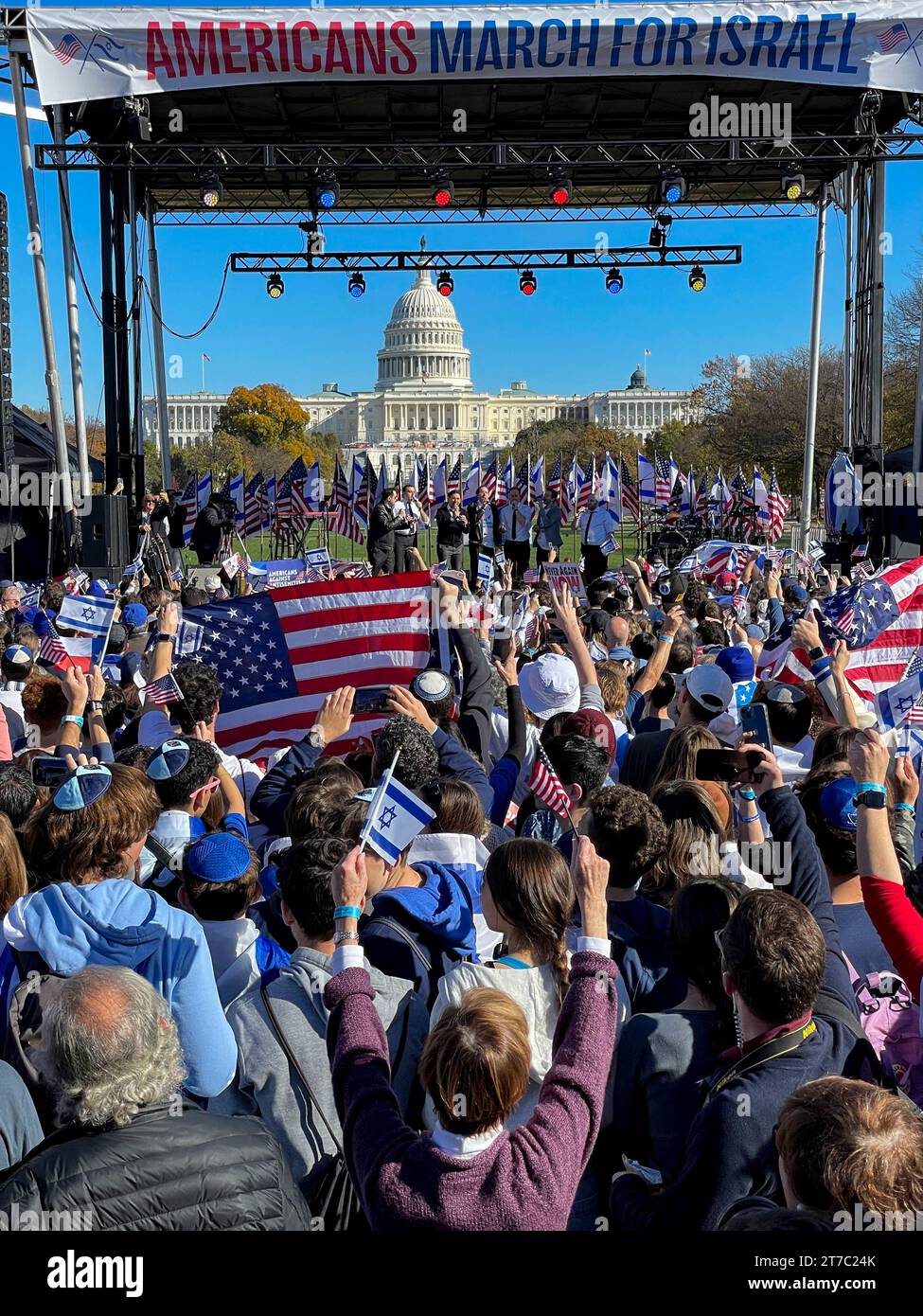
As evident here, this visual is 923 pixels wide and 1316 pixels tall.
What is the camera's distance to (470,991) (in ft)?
8.02

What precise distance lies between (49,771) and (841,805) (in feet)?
9.51

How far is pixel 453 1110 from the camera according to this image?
225 centimetres

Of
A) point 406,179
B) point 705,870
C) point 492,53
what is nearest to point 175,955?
point 705,870

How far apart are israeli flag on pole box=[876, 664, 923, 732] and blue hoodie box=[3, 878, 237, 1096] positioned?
3.47m

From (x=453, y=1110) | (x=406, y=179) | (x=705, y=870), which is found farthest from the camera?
(x=406, y=179)

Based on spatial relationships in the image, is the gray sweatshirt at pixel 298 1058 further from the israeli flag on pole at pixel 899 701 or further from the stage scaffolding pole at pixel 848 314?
the stage scaffolding pole at pixel 848 314

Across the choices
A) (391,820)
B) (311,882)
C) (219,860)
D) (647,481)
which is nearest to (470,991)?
(391,820)

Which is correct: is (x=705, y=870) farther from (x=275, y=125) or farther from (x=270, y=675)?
(x=275, y=125)

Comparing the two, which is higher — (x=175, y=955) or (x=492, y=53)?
(x=492, y=53)

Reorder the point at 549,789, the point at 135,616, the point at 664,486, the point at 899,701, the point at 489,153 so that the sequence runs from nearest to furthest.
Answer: the point at 549,789
the point at 899,701
the point at 135,616
the point at 489,153
the point at 664,486

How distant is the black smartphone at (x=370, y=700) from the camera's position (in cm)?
642

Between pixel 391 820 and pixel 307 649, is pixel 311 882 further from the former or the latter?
pixel 307 649

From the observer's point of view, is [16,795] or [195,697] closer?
[16,795]

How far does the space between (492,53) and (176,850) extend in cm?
1555
